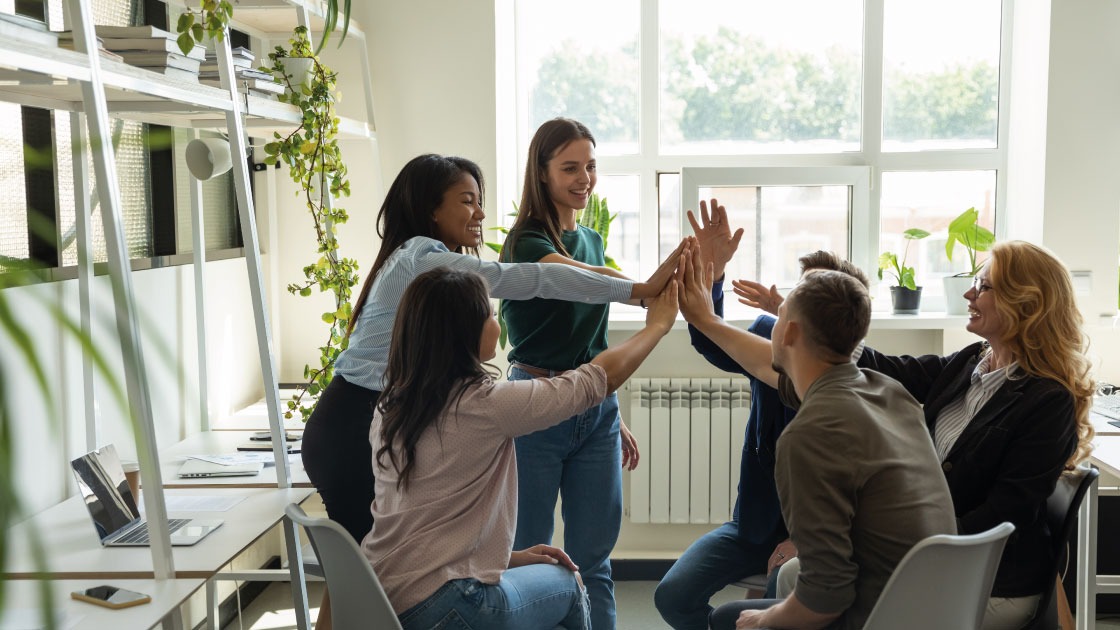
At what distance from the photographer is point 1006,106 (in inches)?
154

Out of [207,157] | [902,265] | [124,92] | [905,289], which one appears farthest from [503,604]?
[902,265]

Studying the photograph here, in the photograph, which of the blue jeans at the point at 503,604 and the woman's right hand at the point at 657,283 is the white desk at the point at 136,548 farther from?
the woman's right hand at the point at 657,283

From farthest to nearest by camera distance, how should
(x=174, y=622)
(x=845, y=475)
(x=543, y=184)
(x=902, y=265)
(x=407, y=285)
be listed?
(x=902, y=265) < (x=543, y=184) < (x=407, y=285) < (x=174, y=622) < (x=845, y=475)

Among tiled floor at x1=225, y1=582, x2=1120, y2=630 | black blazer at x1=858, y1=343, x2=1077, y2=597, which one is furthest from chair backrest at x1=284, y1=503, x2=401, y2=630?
tiled floor at x1=225, y1=582, x2=1120, y2=630

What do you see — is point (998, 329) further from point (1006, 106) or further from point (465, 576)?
point (1006, 106)

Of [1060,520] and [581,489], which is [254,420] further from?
[1060,520]

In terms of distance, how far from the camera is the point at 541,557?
1.84 meters

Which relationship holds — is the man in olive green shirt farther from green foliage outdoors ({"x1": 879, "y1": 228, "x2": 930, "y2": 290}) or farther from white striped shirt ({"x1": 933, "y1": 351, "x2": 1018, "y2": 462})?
green foliage outdoors ({"x1": 879, "y1": 228, "x2": 930, "y2": 290})

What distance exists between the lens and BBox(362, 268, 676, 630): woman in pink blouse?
5.17ft

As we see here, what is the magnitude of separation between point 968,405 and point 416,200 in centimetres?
127

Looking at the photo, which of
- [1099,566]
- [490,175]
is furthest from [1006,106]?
[490,175]

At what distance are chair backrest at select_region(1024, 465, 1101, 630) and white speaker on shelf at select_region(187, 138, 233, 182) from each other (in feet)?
7.15

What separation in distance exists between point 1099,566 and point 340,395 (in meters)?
2.80

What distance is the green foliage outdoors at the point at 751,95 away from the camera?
396 cm
